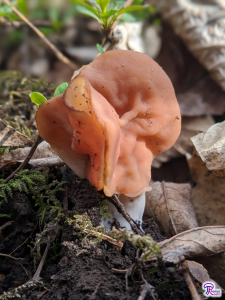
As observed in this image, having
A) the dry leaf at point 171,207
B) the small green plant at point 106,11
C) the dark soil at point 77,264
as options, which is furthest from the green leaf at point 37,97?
the dry leaf at point 171,207

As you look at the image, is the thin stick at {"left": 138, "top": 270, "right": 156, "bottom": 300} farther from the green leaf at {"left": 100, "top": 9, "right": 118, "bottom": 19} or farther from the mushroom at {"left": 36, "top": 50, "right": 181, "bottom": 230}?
the green leaf at {"left": 100, "top": 9, "right": 118, "bottom": 19}

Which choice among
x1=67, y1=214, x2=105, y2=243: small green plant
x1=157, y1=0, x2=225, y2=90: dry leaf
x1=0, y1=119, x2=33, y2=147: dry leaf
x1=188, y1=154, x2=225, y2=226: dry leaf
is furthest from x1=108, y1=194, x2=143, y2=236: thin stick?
x1=157, y1=0, x2=225, y2=90: dry leaf

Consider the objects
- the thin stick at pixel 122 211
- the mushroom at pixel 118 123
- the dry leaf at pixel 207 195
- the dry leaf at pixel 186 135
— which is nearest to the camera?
the mushroom at pixel 118 123

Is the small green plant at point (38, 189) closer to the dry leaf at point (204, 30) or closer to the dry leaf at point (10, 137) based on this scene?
the dry leaf at point (10, 137)

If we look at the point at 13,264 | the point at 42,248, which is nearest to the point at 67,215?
the point at 42,248

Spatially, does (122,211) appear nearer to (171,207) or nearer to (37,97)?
(171,207)
